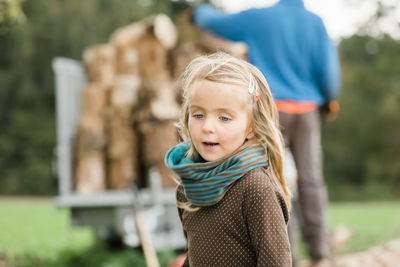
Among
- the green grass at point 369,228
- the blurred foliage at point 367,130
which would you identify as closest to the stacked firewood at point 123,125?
the green grass at point 369,228

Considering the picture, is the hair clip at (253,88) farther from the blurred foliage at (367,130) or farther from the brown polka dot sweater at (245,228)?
the blurred foliage at (367,130)

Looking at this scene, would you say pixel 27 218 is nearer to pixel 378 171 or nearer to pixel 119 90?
pixel 119 90

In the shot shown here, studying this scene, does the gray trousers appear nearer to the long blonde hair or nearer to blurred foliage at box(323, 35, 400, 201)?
the long blonde hair

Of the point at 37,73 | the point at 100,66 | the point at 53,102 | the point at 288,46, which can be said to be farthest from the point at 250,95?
the point at 53,102

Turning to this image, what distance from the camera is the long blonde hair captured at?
135 cm

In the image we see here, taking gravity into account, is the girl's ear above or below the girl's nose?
below

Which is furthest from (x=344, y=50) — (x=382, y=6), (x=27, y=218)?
(x=27, y=218)

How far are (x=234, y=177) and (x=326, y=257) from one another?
2244mm

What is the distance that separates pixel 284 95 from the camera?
3.03 metres

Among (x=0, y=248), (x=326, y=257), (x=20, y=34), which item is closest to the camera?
(x=326, y=257)

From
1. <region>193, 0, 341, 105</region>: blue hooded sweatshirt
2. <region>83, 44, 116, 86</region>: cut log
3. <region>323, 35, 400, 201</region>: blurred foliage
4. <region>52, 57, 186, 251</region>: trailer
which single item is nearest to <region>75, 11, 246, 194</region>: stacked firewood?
<region>83, 44, 116, 86</region>: cut log

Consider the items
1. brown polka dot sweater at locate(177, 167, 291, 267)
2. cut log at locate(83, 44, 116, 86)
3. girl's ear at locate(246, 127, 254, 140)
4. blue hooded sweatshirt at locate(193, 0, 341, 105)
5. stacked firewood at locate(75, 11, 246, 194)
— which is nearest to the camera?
brown polka dot sweater at locate(177, 167, 291, 267)

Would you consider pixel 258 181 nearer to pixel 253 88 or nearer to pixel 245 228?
pixel 245 228

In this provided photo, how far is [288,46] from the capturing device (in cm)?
305
